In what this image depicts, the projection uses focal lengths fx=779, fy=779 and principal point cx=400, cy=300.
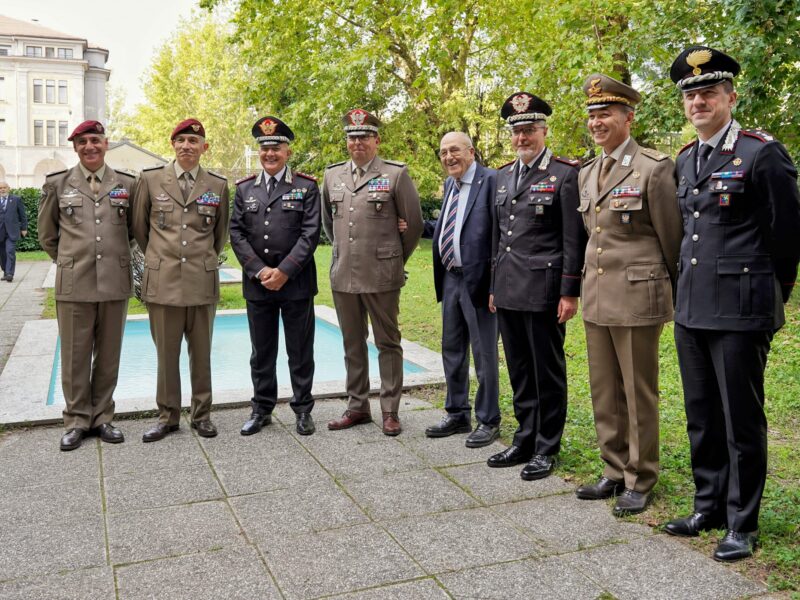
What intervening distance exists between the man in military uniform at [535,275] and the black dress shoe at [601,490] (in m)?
0.35

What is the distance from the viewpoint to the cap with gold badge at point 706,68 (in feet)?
10.7

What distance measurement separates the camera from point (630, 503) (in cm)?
379

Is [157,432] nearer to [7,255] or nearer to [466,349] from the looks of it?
[466,349]

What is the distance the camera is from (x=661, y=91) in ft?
33.0

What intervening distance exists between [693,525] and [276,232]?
314cm

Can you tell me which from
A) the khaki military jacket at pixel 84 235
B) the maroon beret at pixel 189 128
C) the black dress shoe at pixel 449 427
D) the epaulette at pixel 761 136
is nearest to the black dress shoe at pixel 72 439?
the khaki military jacket at pixel 84 235

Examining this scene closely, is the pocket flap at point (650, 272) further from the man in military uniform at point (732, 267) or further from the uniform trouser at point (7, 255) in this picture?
the uniform trouser at point (7, 255)

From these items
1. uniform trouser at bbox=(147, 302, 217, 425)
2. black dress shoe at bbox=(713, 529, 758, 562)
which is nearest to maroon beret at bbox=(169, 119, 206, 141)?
uniform trouser at bbox=(147, 302, 217, 425)

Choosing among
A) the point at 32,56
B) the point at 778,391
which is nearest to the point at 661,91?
the point at 778,391

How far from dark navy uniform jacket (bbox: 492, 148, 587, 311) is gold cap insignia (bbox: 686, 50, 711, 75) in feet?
3.29

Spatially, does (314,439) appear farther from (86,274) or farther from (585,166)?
(585,166)

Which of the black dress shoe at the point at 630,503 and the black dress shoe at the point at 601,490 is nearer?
the black dress shoe at the point at 630,503

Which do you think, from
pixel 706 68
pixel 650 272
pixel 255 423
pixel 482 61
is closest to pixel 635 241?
pixel 650 272

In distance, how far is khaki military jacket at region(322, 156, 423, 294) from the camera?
17.1 ft
